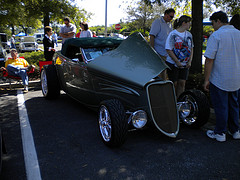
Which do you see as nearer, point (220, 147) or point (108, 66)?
point (220, 147)

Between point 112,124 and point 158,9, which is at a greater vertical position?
point 158,9

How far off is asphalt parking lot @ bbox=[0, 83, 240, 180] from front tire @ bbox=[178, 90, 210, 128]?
179 mm

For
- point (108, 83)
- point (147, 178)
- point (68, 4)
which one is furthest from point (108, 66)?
point (68, 4)

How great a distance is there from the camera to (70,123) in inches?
184

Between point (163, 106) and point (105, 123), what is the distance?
95 cm

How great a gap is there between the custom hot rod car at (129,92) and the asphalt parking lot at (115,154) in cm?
27

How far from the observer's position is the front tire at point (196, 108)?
399 cm

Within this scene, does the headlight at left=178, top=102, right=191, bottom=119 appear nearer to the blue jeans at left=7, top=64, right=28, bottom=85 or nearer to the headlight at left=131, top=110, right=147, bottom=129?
the headlight at left=131, top=110, right=147, bottom=129

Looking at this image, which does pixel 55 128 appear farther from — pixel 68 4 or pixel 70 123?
pixel 68 4

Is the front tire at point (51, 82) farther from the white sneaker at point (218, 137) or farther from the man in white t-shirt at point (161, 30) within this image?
the white sneaker at point (218, 137)

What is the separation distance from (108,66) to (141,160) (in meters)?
1.65

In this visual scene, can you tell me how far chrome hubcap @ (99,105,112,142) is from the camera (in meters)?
3.60

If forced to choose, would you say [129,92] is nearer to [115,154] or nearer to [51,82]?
[115,154]

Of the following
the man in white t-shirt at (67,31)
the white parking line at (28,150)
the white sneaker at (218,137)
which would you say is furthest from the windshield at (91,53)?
the man in white t-shirt at (67,31)
